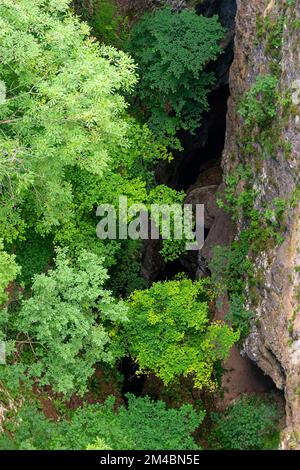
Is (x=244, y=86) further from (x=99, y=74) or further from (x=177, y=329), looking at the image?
(x=177, y=329)

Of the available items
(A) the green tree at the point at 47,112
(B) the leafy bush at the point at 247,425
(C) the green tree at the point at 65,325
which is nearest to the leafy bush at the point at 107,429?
(C) the green tree at the point at 65,325

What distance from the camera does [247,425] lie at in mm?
23047

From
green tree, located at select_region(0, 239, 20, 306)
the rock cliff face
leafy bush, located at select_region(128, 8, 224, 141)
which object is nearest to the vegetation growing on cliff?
green tree, located at select_region(0, 239, 20, 306)

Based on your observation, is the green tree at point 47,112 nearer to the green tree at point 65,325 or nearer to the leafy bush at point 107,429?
the green tree at point 65,325

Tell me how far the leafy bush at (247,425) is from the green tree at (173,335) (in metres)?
1.31

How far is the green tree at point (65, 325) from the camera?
21.7 m

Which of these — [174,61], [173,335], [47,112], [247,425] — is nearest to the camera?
[47,112]

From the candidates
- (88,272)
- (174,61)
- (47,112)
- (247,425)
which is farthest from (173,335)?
(174,61)

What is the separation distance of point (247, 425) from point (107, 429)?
5.15 meters

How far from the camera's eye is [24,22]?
21953 millimetres

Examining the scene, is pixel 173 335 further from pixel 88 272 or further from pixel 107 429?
pixel 107 429

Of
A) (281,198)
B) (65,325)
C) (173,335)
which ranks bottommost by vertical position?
(173,335)

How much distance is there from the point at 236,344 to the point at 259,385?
158cm

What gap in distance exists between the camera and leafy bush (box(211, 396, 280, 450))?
74.4 ft
